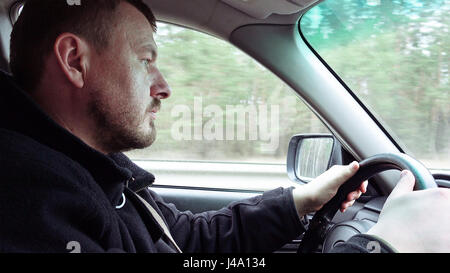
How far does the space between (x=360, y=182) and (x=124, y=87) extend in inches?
34.9

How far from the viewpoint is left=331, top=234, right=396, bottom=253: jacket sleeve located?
40.3 inches

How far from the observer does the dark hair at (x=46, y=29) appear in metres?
1.34

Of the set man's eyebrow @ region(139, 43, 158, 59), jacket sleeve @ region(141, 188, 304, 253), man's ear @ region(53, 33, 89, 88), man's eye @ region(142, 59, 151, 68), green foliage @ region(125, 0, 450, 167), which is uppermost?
man's ear @ region(53, 33, 89, 88)

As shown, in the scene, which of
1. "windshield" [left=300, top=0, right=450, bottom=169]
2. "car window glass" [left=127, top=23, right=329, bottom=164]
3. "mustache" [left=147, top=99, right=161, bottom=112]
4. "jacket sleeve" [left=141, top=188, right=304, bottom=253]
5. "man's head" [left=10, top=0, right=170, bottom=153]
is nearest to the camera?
"man's head" [left=10, top=0, right=170, bottom=153]

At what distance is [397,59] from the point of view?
1993 mm

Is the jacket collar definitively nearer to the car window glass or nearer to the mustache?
the mustache

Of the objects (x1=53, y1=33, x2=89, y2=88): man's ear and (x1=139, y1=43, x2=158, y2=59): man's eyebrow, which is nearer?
(x1=53, y1=33, x2=89, y2=88): man's ear

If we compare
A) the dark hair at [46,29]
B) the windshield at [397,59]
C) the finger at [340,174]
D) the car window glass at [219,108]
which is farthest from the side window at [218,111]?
the dark hair at [46,29]

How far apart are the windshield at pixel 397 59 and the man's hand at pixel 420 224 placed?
0.79 m

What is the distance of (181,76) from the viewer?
2.44 m

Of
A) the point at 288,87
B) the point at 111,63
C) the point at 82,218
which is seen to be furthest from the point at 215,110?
the point at 82,218

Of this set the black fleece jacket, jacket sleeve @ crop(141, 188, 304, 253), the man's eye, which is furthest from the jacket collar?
jacket sleeve @ crop(141, 188, 304, 253)

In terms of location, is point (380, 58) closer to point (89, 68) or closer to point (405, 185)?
point (405, 185)

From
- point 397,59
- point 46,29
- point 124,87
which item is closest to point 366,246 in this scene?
point 124,87
